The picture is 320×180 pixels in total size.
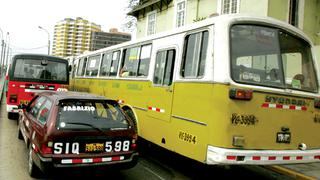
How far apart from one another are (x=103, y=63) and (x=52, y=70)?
2603 millimetres

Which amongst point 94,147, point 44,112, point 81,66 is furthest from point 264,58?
point 81,66

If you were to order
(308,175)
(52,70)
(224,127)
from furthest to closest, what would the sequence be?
1. (52,70)
2. (308,175)
3. (224,127)

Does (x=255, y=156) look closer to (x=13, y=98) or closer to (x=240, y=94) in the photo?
(x=240, y=94)

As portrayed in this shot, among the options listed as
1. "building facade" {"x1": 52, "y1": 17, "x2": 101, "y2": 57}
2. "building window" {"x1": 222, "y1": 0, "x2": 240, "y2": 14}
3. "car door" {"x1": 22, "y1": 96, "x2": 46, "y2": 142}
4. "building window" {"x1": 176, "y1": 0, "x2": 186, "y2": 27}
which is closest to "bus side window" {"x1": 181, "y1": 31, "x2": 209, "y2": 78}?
"car door" {"x1": 22, "y1": 96, "x2": 46, "y2": 142}

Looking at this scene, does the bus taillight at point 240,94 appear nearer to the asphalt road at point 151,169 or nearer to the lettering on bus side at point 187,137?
the lettering on bus side at point 187,137

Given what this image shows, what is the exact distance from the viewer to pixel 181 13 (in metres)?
20.8

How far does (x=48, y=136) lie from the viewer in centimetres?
570

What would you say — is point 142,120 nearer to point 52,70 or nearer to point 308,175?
point 308,175

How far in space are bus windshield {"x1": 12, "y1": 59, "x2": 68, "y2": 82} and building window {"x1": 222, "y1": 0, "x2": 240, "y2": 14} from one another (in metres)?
7.64

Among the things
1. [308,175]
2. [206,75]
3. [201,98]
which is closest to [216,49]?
[206,75]

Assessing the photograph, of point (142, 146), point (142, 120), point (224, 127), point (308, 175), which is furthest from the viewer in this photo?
point (142, 146)

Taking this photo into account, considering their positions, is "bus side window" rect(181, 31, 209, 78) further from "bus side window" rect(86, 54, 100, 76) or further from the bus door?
"bus side window" rect(86, 54, 100, 76)

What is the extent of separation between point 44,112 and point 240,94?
3447 millimetres

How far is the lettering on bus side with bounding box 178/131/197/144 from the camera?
20.7 feet
